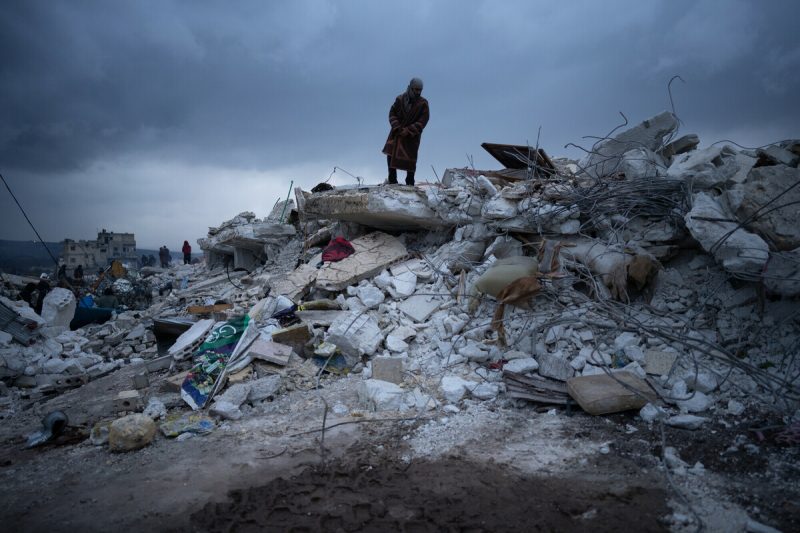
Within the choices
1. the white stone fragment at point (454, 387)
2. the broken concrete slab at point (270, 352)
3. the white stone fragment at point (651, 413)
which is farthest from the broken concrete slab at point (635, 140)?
the broken concrete slab at point (270, 352)

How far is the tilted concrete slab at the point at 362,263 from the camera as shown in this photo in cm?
598

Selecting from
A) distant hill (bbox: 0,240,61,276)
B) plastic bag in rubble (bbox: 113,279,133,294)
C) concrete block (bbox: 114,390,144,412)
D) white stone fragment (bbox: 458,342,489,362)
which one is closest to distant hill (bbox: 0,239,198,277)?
distant hill (bbox: 0,240,61,276)

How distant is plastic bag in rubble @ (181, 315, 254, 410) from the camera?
377cm

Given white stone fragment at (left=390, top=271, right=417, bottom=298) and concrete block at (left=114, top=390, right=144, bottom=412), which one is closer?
concrete block at (left=114, top=390, right=144, bottom=412)

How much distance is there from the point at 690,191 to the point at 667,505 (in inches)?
136

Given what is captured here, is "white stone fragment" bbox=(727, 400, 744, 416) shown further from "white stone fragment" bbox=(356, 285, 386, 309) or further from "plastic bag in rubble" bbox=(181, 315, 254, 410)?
"plastic bag in rubble" bbox=(181, 315, 254, 410)

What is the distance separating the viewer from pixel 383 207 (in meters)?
6.27

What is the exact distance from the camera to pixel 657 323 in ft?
12.7

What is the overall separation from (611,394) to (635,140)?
405cm

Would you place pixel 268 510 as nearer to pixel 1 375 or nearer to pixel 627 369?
pixel 627 369

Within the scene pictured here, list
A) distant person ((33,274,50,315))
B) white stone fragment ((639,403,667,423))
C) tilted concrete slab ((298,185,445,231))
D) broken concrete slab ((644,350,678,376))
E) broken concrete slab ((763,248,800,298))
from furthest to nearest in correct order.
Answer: distant person ((33,274,50,315))
tilted concrete slab ((298,185,445,231))
broken concrete slab ((644,350,678,376))
broken concrete slab ((763,248,800,298))
white stone fragment ((639,403,667,423))

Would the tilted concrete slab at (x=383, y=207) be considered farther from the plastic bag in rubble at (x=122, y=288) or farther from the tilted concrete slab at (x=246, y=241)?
the plastic bag in rubble at (x=122, y=288)

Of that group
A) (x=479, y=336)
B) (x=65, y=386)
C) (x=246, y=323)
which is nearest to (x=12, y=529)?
(x=246, y=323)

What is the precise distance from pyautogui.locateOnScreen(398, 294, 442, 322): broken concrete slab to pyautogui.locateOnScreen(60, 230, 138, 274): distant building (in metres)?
19.6
